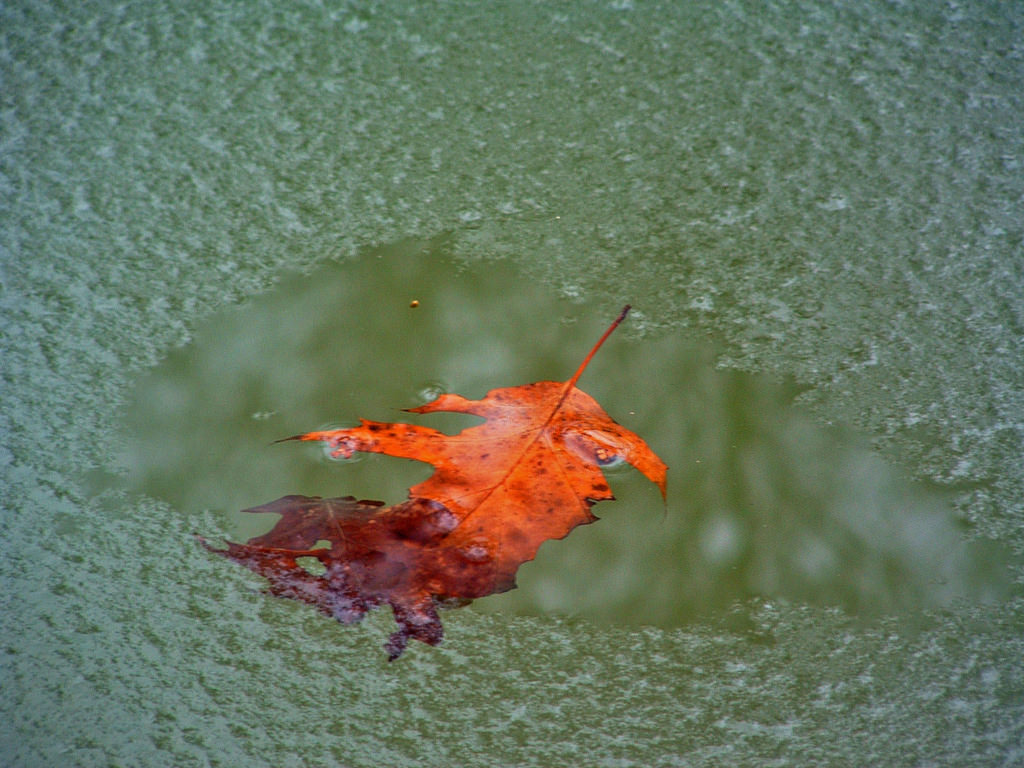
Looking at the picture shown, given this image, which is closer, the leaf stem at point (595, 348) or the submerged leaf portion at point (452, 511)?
the submerged leaf portion at point (452, 511)

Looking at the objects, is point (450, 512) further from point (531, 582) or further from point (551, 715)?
point (551, 715)

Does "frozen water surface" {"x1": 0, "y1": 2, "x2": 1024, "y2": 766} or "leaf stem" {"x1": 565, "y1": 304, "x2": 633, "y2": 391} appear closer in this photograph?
"frozen water surface" {"x1": 0, "y1": 2, "x2": 1024, "y2": 766}

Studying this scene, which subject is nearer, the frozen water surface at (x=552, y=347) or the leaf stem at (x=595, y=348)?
the frozen water surface at (x=552, y=347)

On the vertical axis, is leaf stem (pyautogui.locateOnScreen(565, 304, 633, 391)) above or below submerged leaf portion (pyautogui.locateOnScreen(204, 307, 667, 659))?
above

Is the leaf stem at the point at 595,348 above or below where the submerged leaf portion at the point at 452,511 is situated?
above

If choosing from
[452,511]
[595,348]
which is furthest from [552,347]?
[452,511]

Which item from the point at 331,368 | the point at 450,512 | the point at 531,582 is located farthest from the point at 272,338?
the point at 531,582
